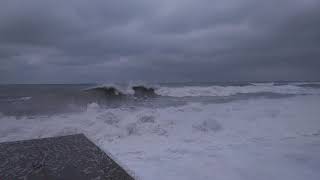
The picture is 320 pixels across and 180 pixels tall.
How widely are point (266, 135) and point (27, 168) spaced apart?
690cm

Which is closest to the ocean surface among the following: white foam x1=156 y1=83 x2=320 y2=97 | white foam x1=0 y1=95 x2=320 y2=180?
white foam x1=0 y1=95 x2=320 y2=180

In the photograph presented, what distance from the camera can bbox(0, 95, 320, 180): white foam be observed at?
449 cm

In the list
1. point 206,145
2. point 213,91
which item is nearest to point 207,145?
point 206,145

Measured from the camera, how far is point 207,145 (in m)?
6.40

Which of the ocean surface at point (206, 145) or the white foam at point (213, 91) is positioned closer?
the ocean surface at point (206, 145)

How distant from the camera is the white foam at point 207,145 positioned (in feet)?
14.7

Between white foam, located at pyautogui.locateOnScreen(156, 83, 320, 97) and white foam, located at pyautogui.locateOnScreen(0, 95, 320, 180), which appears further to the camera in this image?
white foam, located at pyautogui.locateOnScreen(156, 83, 320, 97)

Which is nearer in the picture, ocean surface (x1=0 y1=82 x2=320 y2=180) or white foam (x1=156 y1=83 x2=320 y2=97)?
ocean surface (x1=0 y1=82 x2=320 y2=180)

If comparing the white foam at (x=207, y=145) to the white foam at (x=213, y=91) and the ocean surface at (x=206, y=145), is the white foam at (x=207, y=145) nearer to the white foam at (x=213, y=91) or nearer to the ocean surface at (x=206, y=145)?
the ocean surface at (x=206, y=145)

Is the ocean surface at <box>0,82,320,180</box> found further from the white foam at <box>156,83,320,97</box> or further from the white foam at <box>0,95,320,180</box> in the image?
the white foam at <box>156,83,320,97</box>

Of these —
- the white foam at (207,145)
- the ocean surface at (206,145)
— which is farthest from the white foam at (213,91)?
the white foam at (207,145)

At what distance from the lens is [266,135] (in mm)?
7402

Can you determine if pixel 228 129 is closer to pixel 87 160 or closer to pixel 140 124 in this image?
pixel 140 124

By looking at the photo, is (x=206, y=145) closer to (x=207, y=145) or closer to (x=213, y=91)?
(x=207, y=145)
